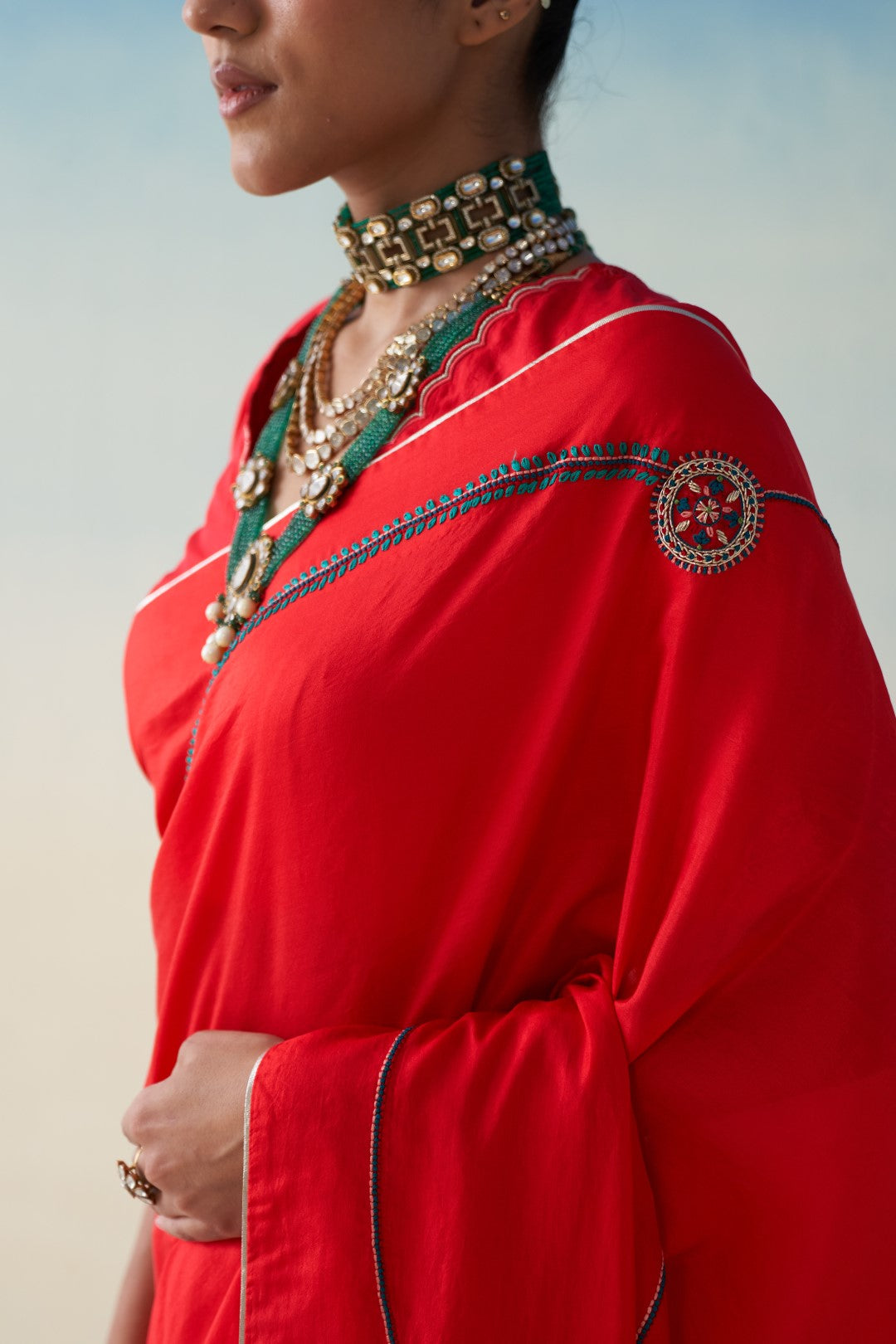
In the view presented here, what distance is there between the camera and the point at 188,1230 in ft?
2.91

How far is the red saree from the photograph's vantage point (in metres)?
0.76

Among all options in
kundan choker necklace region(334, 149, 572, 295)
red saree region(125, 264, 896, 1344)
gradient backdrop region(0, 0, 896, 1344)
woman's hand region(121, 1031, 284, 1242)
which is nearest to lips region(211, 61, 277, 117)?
kundan choker necklace region(334, 149, 572, 295)

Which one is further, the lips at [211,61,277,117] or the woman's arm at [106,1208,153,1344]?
the woman's arm at [106,1208,153,1344]

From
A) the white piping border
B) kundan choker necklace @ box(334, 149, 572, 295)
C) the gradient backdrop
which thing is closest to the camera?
the white piping border

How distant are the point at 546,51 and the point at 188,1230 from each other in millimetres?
873

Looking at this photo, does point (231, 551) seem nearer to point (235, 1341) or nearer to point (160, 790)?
point (160, 790)

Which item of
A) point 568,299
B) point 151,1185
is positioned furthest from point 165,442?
point 151,1185

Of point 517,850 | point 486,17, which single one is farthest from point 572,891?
point 486,17

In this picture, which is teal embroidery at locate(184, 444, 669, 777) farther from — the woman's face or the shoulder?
the woman's face

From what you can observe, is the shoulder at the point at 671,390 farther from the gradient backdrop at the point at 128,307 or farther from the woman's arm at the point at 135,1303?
the gradient backdrop at the point at 128,307

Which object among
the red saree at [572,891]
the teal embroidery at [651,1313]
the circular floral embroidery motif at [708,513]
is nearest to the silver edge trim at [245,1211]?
the red saree at [572,891]

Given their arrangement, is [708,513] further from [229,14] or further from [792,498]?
[229,14]

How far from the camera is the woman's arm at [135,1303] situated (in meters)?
1.08

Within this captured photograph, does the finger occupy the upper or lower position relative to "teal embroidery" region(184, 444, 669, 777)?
lower
